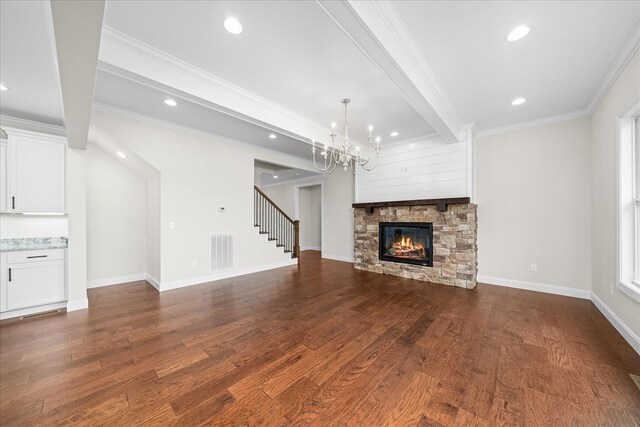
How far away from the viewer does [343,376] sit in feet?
6.27

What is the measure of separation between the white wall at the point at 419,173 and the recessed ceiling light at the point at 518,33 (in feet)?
7.65

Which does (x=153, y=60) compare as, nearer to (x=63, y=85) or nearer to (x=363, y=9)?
(x=63, y=85)

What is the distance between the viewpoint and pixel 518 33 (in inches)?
86.6

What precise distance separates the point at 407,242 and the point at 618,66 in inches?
145

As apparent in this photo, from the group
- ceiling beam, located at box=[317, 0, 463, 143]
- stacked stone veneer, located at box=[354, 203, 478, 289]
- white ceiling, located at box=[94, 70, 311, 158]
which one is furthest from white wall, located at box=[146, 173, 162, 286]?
stacked stone veneer, located at box=[354, 203, 478, 289]

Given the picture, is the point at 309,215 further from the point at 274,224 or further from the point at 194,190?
the point at 194,190

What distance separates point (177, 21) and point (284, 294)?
3.61m

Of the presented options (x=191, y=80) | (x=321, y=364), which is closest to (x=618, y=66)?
(x=321, y=364)

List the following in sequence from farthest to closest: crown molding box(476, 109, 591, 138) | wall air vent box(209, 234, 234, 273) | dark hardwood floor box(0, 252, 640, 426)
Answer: wall air vent box(209, 234, 234, 273) → crown molding box(476, 109, 591, 138) → dark hardwood floor box(0, 252, 640, 426)

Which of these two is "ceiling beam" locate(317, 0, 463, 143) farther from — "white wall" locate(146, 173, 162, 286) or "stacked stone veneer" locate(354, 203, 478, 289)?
Result: "white wall" locate(146, 173, 162, 286)

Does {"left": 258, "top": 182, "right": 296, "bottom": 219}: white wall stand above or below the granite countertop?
above

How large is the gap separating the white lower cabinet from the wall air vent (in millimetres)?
2050

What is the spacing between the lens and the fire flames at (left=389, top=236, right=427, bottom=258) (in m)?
4.96

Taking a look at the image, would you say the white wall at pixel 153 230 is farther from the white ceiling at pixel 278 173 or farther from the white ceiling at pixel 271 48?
the white ceiling at pixel 271 48
